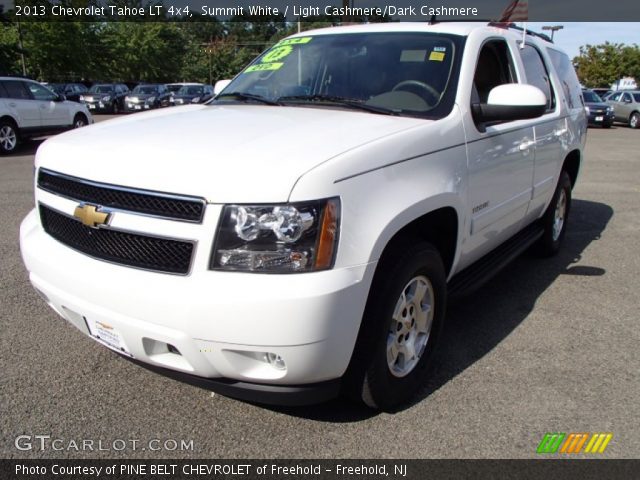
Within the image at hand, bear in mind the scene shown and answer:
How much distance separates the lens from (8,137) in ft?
42.2

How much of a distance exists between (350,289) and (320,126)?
93cm

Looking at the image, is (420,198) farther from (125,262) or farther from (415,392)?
(125,262)

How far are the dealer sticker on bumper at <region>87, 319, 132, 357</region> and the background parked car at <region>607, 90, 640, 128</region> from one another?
26.9 m

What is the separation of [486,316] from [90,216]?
110 inches

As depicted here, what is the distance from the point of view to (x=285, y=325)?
6.98 feet

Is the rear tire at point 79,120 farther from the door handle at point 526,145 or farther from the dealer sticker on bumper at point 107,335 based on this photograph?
Answer: the dealer sticker on bumper at point 107,335

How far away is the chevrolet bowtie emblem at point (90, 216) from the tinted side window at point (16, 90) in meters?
12.6

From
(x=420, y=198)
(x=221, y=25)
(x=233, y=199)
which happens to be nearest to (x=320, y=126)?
(x=420, y=198)

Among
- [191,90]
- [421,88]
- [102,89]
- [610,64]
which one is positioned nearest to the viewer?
[421,88]

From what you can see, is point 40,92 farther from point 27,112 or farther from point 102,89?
point 102,89

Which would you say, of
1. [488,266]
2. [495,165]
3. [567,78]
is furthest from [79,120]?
[495,165]

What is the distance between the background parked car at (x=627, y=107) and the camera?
80.2 ft

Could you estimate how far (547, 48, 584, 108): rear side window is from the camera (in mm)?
5169

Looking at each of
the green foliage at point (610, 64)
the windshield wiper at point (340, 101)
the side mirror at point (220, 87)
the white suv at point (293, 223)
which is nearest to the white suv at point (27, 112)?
the side mirror at point (220, 87)
